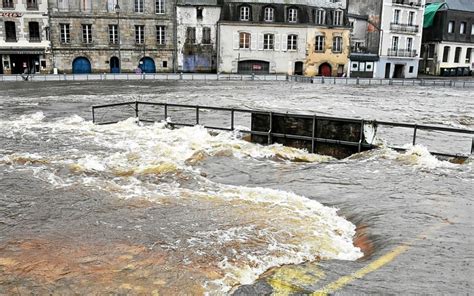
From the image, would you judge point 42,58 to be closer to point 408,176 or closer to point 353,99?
point 353,99

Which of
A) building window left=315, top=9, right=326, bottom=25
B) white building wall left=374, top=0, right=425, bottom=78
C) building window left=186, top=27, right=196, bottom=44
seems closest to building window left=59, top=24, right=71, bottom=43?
building window left=186, top=27, right=196, bottom=44

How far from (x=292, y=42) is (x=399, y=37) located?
15.4m

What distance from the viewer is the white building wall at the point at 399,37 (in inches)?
2411

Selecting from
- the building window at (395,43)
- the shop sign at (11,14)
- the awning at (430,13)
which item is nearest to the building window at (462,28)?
the awning at (430,13)

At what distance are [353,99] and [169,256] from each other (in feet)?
93.0

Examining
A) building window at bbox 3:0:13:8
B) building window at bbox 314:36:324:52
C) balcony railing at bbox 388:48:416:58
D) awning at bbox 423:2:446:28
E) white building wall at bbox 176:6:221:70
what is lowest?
balcony railing at bbox 388:48:416:58

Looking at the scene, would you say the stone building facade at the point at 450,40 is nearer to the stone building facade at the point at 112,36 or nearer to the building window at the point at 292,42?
the building window at the point at 292,42

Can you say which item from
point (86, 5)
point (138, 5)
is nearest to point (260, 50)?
point (138, 5)

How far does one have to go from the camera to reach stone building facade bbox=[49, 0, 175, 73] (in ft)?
173

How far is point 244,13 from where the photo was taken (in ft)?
185

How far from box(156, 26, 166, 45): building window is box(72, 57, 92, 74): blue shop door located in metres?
8.16

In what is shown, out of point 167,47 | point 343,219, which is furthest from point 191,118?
point 167,47

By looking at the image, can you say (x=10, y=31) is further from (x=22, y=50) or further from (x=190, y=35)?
(x=190, y=35)

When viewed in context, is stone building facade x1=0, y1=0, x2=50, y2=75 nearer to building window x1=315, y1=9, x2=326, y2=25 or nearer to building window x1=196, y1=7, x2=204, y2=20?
building window x1=196, y1=7, x2=204, y2=20
